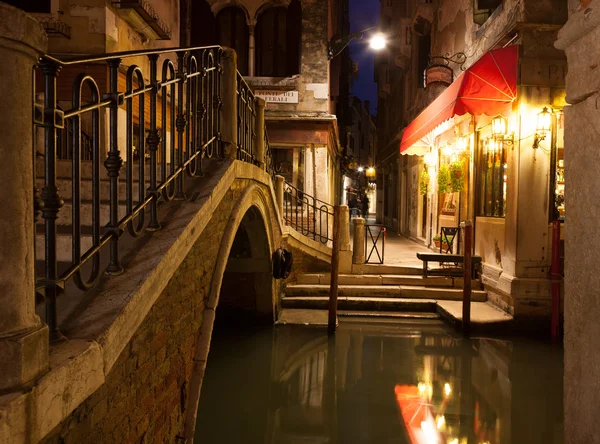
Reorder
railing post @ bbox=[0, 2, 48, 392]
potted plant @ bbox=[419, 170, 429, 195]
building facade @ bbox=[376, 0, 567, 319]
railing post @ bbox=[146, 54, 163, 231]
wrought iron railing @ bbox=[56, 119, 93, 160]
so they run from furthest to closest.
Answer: potted plant @ bbox=[419, 170, 429, 195] → building facade @ bbox=[376, 0, 567, 319] → wrought iron railing @ bbox=[56, 119, 93, 160] → railing post @ bbox=[146, 54, 163, 231] → railing post @ bbox=[0, 2, 48, 392]

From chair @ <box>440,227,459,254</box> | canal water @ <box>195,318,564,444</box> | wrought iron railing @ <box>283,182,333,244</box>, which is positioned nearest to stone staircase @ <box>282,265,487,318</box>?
canal water @ <box>195,318,564,444</box>

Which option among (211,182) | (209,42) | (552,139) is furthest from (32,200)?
(209,42)

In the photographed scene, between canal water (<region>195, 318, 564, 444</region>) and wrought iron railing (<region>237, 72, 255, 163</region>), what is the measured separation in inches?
127

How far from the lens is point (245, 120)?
5930mm

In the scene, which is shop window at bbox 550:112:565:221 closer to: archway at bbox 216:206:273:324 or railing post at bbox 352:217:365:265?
railing post at bbox 352:217:365:265

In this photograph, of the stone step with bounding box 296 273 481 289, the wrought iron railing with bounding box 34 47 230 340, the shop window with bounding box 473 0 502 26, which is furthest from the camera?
the stone step with bounding box 296 273 481 289

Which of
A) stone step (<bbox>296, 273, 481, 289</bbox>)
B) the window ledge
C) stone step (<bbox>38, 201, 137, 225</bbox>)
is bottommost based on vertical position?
stone step (<bbox>296, 273, 481, 289</bbox>)

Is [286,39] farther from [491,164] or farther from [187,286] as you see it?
[187,286]

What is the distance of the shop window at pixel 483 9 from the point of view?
8.93 meters

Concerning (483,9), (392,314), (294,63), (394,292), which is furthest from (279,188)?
(294,63)

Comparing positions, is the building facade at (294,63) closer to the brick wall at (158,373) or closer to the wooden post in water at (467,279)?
the wooden post in water at (467,279)

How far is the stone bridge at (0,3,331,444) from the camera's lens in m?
1.56

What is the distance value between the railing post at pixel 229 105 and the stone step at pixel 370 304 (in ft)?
18.0

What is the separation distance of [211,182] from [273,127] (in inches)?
374
